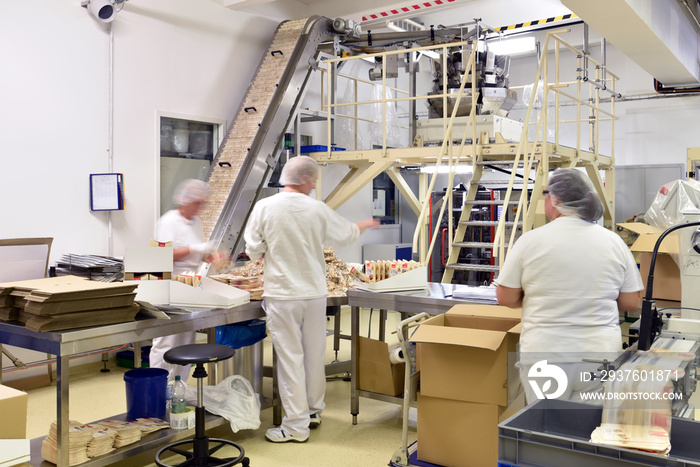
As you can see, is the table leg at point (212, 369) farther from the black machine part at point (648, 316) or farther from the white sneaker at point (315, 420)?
the black machine part at point (648, 316)

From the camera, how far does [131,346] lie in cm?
610

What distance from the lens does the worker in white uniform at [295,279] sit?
414 cm

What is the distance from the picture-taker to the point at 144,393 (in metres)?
3.86

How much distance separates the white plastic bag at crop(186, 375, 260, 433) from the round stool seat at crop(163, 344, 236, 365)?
2.43ft

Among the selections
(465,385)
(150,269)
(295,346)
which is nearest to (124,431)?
(150,269)

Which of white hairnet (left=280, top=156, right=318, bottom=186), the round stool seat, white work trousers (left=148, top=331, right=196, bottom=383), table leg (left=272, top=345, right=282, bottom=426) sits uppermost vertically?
white hairnet (left=280, top=156, right=318, bottom=186)


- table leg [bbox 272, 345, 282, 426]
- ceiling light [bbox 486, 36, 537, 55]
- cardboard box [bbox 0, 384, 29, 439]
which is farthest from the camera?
ceiling light [bbox 486, 36, 537, 55]

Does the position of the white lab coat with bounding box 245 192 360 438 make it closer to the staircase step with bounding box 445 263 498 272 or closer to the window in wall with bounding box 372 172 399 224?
the staircase step with bounding box 445 263 498 272

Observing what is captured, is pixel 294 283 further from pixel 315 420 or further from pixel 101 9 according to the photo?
pixel 101 9

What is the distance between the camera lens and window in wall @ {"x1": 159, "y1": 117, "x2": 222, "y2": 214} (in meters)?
7.03

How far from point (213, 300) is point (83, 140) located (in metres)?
3.06

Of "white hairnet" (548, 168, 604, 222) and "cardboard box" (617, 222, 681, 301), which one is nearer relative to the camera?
"white hairnet" (548, 168, 604, 222)

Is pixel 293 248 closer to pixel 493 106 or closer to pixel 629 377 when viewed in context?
pixel 629 377

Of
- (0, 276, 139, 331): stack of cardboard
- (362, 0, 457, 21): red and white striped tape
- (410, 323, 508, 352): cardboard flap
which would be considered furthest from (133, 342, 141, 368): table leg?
(362, 0, 457, 21): red and white striped tape
